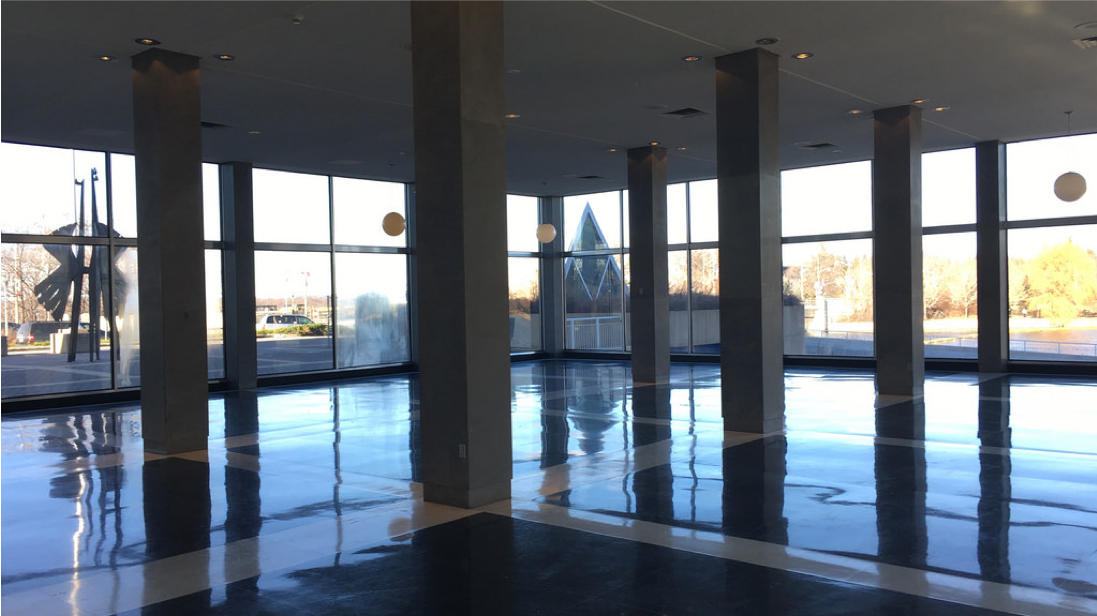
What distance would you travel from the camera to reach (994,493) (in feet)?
20.6

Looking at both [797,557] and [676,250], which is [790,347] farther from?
[797,557]

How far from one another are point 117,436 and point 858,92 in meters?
10.2

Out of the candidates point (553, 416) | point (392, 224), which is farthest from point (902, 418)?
point (392, 224)

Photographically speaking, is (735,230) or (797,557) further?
(735,230)

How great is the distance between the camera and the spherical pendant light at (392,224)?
15.9 m

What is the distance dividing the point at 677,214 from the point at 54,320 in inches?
505

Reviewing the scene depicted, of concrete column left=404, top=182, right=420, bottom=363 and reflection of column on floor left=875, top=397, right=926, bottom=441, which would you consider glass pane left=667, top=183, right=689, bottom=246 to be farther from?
reflection of column on floor left=875, top=397, right=926, bottom=441

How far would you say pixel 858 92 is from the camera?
11070mm

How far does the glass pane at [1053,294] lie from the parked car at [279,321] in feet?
44.5

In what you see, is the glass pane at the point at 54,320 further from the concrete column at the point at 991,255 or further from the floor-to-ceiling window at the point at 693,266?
the concrete column at the point at 991,255

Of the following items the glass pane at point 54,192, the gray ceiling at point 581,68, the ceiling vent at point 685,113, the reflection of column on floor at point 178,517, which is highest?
the ceiling vent at point 685,113

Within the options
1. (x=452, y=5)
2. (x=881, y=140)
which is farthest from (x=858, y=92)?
(x=452, y=5)

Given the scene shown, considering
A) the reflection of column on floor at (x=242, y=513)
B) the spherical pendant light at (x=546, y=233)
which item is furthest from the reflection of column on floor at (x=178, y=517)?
the spherical pendant light at (x=546, y=233)

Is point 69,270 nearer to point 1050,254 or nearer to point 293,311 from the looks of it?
point 293,311
